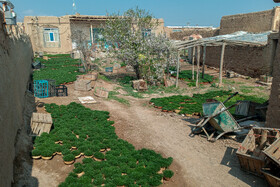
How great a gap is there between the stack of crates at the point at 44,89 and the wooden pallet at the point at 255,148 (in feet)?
35.3

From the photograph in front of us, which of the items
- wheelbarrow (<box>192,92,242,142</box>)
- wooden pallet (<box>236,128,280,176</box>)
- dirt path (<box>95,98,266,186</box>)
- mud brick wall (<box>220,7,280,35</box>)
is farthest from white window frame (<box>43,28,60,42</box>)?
wooden pallet (<box>236,128,280,176</box>)

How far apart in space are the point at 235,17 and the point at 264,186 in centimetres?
2333

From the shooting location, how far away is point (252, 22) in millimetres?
22750

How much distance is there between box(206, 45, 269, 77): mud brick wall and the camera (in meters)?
17.9

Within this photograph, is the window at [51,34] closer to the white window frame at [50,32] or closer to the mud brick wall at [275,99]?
the white window frame at [50,32]

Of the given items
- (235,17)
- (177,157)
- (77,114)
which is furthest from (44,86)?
(235,17)

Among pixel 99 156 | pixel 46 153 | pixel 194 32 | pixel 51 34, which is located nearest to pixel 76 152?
pixel 99 156

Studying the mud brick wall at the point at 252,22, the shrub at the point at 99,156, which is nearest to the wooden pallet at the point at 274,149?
the shrub at the point at 99,156

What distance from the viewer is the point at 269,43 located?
1703cm

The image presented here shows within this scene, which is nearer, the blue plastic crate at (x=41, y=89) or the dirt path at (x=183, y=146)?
the dirt path at (x=183, y=146)

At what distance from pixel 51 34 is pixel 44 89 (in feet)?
71.0

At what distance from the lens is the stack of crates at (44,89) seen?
12.7 m

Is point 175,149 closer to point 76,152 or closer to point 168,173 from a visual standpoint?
point 168,173

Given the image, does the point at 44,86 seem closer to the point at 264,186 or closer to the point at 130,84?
the point at 130,84
